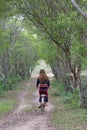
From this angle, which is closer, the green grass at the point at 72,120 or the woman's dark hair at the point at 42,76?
the green grass at the point at 72,120

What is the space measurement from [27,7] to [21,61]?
1963 inches

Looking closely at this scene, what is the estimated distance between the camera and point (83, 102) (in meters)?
18.7

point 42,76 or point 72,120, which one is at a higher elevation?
point 42,76

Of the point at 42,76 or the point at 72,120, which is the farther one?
the point at 42,76

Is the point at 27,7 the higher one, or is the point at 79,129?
the point at 27,7

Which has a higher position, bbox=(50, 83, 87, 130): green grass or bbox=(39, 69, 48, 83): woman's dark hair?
bbox=(39, 69, 48, 83): woman's dark hair

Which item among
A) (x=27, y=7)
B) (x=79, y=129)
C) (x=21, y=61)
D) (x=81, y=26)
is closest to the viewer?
(x=79, y=129)

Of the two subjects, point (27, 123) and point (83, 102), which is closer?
point (27, 123)

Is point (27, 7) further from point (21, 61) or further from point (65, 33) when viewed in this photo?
point (21, 61)

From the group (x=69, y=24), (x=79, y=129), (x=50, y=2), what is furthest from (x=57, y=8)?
(x=79, y=129)

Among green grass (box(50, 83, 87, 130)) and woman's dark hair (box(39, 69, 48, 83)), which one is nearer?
green grass (box(50, 83, 87, 130))

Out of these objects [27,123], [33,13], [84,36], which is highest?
[33,13]

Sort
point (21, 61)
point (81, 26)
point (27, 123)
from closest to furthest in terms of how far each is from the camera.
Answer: point (27, 123)
point (81, 26)
point (21, 61)

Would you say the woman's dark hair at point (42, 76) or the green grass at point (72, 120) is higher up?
the woman's dark hair at point (42, 76)
